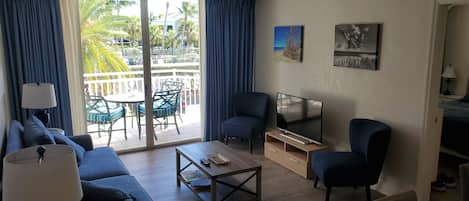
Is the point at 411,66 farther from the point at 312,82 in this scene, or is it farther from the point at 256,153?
the point at 256,153

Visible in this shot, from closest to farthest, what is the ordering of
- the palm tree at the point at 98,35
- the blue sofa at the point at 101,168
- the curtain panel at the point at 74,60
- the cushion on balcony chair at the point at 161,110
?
the blue sofa at the point at 101,168
the curtain panel at the point at 74,60
the palm tree at the point at 98,35
the cushion on balcony chair at the point at 161,110

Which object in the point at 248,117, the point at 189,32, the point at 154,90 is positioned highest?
the point at 189,32

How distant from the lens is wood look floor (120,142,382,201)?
153 inches

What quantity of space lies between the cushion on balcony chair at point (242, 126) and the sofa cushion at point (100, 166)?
6.21ft

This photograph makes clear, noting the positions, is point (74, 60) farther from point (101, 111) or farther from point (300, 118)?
point (300, 118)

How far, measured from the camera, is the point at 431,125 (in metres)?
3.55

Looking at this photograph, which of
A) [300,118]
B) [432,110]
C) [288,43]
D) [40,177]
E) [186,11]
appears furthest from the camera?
[186,11]

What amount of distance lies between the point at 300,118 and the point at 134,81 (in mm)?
2464

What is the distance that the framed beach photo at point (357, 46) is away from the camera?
3.87m

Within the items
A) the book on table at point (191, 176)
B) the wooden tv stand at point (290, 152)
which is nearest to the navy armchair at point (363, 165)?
the wooden tv stand at point (290, 152)

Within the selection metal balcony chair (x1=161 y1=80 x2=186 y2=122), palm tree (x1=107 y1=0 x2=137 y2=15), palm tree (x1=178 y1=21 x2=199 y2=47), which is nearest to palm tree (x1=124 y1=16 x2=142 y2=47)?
palm tree (x1=107 y1=0 x2=137 y2=15)

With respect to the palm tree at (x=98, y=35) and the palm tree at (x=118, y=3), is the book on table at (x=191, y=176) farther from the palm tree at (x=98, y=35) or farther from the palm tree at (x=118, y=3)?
the palm tree at (x=118, y=3)

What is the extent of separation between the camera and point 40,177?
159 centimetres

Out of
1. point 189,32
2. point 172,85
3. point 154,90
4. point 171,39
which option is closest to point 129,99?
point 154,90
